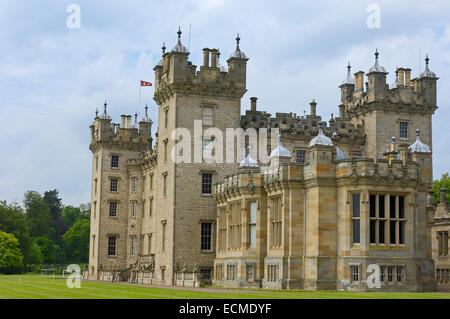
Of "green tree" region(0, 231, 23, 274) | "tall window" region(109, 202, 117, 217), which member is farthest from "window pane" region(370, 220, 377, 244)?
"green tree" region(0, 231, 23, 274)

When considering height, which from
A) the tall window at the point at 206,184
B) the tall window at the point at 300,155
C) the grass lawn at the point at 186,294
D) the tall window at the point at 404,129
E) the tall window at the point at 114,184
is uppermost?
the tall window at the point at 404,129

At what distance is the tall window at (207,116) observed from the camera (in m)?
52.2

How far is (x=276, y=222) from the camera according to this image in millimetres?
42250

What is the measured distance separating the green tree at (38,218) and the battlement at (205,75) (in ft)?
280

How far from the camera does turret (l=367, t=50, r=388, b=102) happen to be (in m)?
54.0

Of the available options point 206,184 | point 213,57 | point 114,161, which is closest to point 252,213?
point 206,184

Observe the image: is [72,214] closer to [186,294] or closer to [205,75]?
[205,75]

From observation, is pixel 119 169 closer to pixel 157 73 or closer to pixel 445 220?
pixel 157 73

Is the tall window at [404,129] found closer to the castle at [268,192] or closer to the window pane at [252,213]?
the castle at [268,192]

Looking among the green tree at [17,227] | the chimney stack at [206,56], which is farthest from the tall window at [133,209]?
the green tree at [17,227]

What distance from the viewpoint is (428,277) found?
40.5 meters
